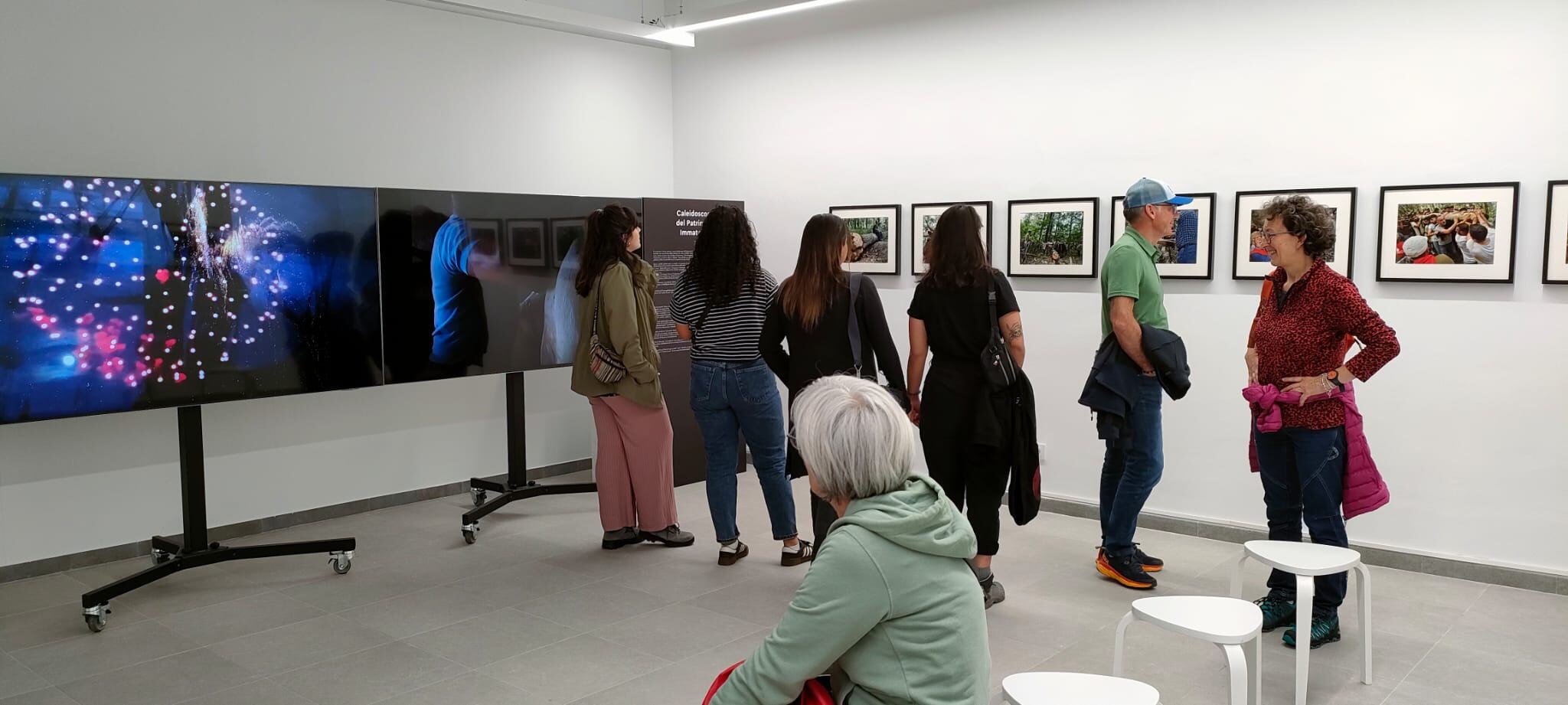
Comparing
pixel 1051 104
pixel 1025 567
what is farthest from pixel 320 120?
pixel 1025 567

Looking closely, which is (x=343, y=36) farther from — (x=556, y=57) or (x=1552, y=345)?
(x=1552, y=345)

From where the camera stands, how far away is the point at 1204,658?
3.98m

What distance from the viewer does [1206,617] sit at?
288 cm

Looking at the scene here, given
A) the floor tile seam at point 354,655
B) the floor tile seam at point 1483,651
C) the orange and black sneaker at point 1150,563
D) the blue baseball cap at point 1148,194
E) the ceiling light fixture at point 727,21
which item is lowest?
the floor tile seam at point 354,655

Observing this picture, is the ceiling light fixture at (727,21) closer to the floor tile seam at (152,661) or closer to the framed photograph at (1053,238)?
the framed photograph at (1053,238)

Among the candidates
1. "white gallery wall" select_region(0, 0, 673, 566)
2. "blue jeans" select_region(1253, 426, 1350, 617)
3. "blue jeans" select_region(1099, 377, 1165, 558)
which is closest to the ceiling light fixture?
"white gallery wall" select_region(0, 0, 673, 566)

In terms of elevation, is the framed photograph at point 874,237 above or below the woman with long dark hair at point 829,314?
above

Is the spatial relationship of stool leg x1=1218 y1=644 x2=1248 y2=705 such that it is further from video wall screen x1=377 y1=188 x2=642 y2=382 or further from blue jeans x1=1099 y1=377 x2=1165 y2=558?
video wall screen x1=377 y1=188 x2=642 y2=382

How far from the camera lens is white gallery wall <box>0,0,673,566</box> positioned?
5133 millimetres

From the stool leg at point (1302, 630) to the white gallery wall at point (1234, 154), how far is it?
6.83 ft

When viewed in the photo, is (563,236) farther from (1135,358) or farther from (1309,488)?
(1309,488)

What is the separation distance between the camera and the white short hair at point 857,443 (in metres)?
2.04

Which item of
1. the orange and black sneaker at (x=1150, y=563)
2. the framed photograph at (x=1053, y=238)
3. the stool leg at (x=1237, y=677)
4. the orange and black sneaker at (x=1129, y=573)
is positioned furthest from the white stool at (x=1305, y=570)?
the framed photograph at (x=1053, y=238)

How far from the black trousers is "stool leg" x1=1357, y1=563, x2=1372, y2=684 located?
50.5 inches
